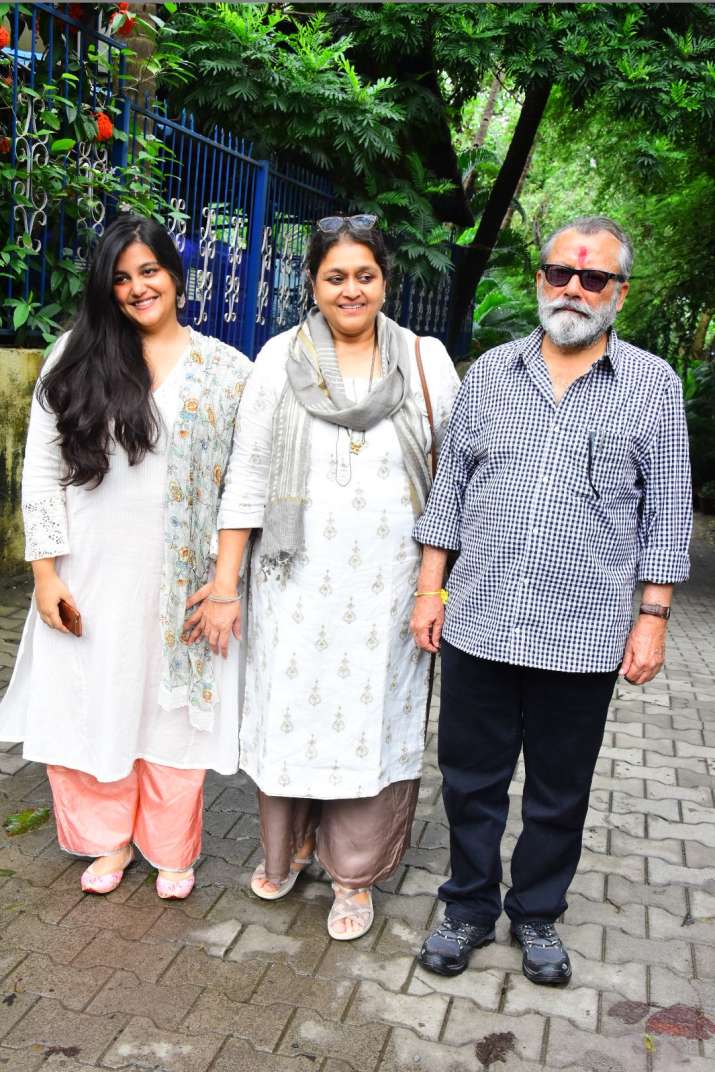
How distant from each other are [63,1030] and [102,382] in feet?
5.22

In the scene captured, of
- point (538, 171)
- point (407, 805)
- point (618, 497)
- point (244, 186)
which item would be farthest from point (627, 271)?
point (538, 171)

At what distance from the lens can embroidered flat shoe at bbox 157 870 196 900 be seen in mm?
3010

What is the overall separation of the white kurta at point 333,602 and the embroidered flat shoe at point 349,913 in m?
0.34

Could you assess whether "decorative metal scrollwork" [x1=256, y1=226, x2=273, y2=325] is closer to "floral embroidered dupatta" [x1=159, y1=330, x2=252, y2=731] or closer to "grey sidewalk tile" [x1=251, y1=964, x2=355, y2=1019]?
"floral embroidered dupatta" [x1=159, y1=330, x2=252, y2=731]

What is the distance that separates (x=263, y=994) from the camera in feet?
8.50

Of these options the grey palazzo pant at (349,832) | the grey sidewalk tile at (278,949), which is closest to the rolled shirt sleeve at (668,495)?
the grey palazzo pant at (349,832)

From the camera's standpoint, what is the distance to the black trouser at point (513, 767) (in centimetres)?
263

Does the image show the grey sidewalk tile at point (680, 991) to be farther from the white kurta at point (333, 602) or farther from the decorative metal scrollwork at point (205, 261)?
the decorative metal scrollwork at point (205, 261)

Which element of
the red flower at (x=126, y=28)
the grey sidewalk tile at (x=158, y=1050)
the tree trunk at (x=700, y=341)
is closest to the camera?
the grey sidewalk tile at (x=158, y=1050)

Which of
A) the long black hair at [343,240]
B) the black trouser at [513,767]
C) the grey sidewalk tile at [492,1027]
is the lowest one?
the grey sidewalk tile at [492,1027]

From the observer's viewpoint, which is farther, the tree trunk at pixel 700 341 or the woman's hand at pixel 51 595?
the tree trunk at pixel 700 341

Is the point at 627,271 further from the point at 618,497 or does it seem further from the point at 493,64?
the point at 493,64

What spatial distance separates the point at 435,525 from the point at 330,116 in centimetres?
559

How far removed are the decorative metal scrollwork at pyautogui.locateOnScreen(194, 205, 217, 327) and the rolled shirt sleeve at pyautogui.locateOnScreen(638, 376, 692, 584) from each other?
4.75m
